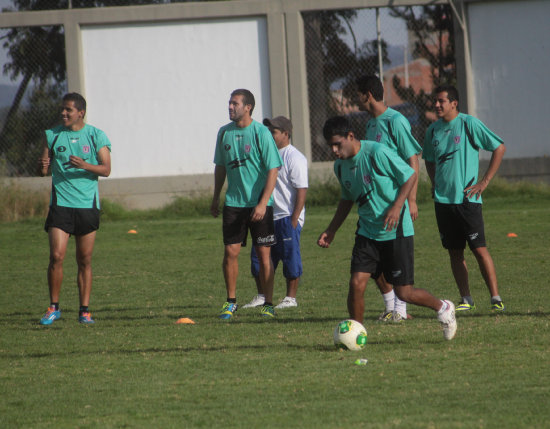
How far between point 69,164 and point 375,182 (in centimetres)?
321

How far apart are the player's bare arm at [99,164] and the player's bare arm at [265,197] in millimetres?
1395

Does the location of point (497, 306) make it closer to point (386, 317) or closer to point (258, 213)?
point (386, 317)

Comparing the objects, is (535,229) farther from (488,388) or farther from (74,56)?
(74,56)

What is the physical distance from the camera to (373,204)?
6.64 m

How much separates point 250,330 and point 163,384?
1952 millimetres

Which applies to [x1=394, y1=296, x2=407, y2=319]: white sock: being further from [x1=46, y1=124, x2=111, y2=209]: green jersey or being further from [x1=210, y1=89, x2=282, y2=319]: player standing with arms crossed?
[x1=46, y1=124, x2=111, y2=209]: green jersey

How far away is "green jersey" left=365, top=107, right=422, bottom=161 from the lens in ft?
25.3

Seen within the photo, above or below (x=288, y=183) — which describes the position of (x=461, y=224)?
below

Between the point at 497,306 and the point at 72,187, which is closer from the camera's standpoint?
the point at 497,306

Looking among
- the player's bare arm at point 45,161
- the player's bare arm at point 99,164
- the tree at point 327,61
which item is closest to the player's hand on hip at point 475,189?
the player's bare arm at point 99,164

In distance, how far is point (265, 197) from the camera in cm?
830

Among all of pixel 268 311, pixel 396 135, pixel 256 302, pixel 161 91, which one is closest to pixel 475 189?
pixel 396 135

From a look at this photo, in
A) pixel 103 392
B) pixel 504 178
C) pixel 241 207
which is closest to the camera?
pixel 103 392

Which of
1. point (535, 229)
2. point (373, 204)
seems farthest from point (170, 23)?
point (373, 204)
